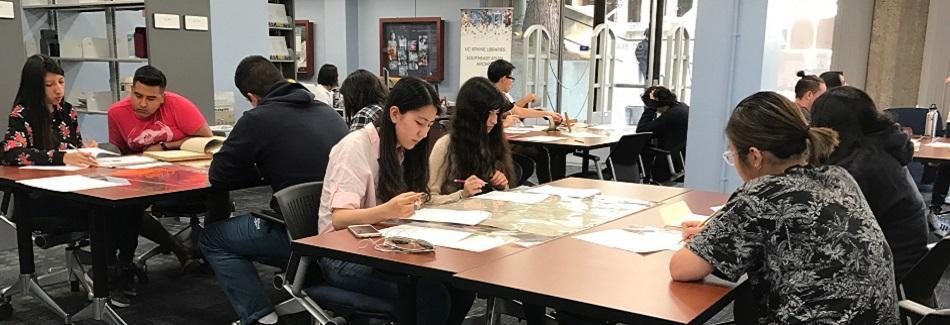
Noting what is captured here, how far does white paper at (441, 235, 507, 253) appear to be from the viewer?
209 cm

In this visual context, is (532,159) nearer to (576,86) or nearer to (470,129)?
(470,129)

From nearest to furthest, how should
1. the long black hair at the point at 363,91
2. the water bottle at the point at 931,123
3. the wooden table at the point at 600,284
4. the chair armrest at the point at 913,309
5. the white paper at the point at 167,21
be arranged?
the wooden table at the point at 600,284
the chair armrest at the point at 913,309
the long black hair at the point at 363,91
the white paper at the point at 167,21
the water bottle at the point at 931,123

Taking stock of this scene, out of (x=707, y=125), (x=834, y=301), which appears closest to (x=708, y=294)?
(x=834, y=301)

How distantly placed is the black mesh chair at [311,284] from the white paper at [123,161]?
143 cm

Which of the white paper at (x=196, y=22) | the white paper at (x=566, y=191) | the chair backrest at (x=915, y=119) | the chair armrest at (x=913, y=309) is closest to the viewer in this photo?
the chair armrest at (x=913, y=309)

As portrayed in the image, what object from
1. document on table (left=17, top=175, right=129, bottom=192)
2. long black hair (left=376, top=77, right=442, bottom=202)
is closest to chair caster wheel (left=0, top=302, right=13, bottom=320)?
document on table (left=17, top=175, right=129, bottom=192)

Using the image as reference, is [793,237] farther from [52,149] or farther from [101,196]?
[52,149]

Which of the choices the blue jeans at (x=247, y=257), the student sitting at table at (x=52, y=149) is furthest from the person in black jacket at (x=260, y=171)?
the student sitting at table at (x=52, y=149)

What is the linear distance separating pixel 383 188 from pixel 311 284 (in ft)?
1.33

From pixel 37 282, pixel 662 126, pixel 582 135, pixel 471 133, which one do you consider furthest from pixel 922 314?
pixel 662 126

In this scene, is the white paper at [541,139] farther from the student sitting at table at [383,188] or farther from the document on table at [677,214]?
the student sitting at table at [383,188]

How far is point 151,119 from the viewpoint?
13.5ft

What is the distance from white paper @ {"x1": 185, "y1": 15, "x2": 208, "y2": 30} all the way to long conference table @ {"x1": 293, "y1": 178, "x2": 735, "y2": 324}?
350 centimetres

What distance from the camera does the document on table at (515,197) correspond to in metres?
2.85
